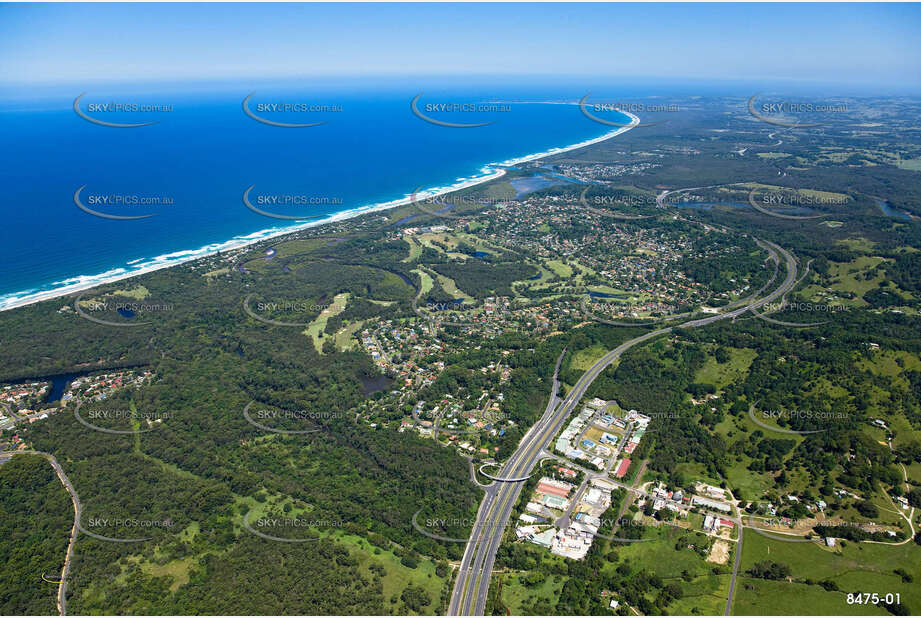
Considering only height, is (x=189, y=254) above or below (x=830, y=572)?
above

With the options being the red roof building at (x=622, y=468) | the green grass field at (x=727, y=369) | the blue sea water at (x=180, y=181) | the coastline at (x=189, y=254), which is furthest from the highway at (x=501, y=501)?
the blue sea water at (x=180, y=181)

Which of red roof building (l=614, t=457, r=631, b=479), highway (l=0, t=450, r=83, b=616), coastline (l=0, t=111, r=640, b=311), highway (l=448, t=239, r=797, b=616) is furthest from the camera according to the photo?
coastline (l=0, t=111, r=640, b=311)

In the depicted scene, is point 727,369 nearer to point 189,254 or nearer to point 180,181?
point 189,254

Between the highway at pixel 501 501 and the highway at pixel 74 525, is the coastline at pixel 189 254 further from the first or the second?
the highway at pixel 501 501

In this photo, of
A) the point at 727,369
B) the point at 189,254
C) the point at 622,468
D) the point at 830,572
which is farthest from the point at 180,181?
the point at 830,572

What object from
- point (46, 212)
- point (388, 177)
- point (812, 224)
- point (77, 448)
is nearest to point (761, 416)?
point (77, 448)

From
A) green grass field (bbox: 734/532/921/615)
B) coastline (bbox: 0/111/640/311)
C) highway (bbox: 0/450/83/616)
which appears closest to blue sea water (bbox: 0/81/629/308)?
coastline (bbox: 0/111/640/311)

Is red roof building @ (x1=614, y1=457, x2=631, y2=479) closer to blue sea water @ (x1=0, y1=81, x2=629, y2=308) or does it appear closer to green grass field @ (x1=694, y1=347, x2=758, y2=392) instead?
green grass field @ (x1=694, y1=347, x2=758, y2=392)

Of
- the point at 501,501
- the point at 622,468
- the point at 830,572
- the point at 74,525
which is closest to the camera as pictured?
the point at 830,572
